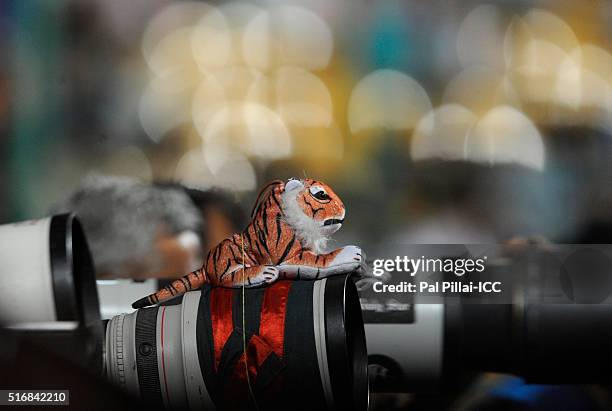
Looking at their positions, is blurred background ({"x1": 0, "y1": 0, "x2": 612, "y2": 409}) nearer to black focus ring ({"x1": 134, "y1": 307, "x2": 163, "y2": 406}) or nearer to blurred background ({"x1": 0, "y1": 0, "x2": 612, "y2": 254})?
blurred background ({"x1": 0, "y1": 0, "x2": 612, "y2": 254})

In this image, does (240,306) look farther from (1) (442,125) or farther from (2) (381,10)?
(2) (381,10)

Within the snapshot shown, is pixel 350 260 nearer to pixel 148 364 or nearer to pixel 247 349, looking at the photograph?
pixel 247 349

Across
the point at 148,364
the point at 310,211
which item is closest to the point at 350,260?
the point at 310,211

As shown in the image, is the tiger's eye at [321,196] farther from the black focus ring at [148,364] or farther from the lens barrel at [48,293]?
the lens barrel at [48,293]

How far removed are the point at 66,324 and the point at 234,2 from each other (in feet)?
3.47

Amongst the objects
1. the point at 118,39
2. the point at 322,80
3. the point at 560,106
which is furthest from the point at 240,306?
the point at 560,106

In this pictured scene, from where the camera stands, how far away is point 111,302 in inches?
110

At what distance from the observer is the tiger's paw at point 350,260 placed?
2775 millimetres

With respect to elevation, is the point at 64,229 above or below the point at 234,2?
below

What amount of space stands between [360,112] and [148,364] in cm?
96

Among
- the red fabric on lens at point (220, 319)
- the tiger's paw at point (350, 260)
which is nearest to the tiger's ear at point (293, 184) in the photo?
the tiger's paw at point (350, 260)

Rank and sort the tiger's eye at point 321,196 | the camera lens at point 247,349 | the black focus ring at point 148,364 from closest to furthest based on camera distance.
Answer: the camera lens at point 247,349 < the black focus ring at point 148,364 < the tiger's eye at point 321,196

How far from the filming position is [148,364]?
271cm

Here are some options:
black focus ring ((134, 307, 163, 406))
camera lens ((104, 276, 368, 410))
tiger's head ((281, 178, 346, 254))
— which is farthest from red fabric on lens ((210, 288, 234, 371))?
tiger's head ((281, 178, 346, 254))
